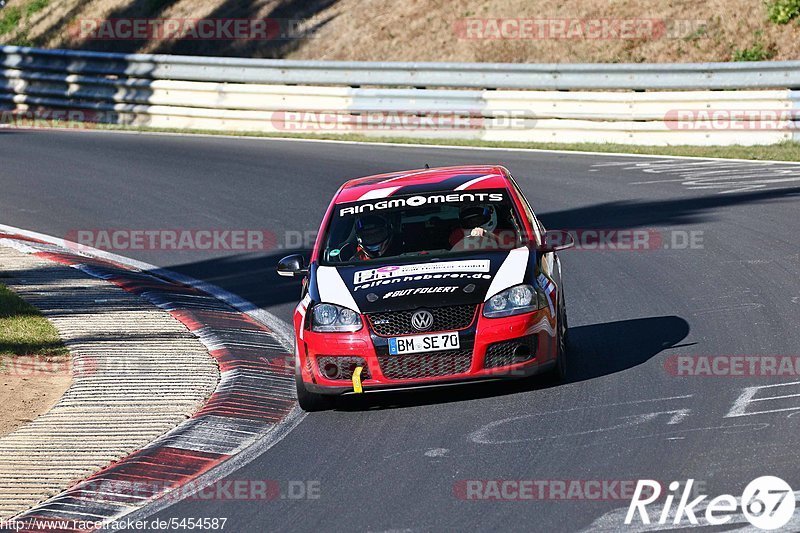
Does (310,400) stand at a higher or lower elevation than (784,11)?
lower

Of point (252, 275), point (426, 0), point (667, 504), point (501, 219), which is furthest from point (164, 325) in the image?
point (426, 0)

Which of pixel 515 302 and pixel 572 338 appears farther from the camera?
pixel 572 338

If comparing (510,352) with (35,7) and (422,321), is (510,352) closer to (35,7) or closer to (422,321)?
(422,321)

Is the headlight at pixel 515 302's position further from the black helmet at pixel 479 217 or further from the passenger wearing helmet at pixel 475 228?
the black helmet at pixel 479 217

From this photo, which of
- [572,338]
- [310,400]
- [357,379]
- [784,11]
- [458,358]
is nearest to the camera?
[458,358]

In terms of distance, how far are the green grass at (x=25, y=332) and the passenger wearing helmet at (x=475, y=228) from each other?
3.50m

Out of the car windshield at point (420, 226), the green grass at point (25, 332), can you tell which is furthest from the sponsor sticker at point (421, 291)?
the green grass at point (25, 332)

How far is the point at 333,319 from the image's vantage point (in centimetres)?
895

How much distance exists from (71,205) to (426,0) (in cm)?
1307

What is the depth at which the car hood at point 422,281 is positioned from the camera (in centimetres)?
879

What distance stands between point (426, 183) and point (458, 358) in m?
2.04

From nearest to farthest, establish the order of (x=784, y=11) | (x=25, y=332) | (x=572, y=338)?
(x=572, y=338)
(x=25, y=332)
(x=784, y=11)

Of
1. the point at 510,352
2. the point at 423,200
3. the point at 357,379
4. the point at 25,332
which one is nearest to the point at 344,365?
the point at 357,379

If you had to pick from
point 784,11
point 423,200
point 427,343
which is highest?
point 784,11
